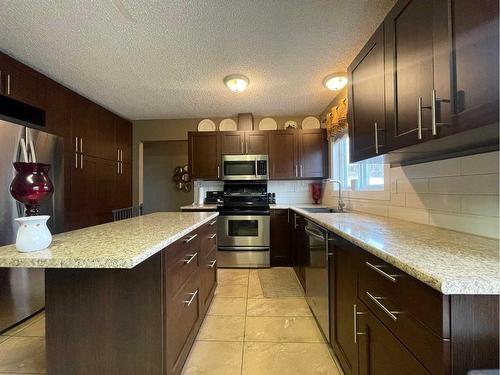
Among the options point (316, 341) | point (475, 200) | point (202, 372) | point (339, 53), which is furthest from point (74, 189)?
point (475, 200)

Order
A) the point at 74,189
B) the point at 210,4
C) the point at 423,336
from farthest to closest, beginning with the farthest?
1. the point at 74,189
2. the point at 210,4
3. the point at 423,336

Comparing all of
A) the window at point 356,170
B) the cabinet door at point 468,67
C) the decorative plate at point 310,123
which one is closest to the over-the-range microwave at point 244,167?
the decorative plate at point 310,123

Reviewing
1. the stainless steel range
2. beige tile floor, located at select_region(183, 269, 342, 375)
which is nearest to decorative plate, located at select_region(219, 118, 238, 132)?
the stainless steel range

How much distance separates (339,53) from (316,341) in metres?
2.36

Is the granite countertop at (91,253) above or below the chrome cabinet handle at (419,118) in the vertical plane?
below

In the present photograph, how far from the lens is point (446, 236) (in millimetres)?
1174

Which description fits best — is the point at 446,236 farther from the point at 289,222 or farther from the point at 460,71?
the point at 289,222

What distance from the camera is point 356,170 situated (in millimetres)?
2652

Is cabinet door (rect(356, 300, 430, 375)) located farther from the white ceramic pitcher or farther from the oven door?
the oven door

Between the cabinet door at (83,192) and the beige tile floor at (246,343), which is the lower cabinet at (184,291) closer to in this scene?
the beige tile floor at (246,343)

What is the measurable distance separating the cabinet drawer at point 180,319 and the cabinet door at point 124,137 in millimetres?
3068

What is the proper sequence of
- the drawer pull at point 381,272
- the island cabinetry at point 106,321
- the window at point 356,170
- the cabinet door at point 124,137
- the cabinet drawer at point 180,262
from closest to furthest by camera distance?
the drawer pull at point 381,272 → the island cabinetry at point 106,321 → the cabinet drawer at point 180,262 → the window at point 356,170 → the cabinet door at point 124,137

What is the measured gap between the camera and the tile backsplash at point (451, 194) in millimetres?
1097

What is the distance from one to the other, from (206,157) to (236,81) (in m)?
1.43
